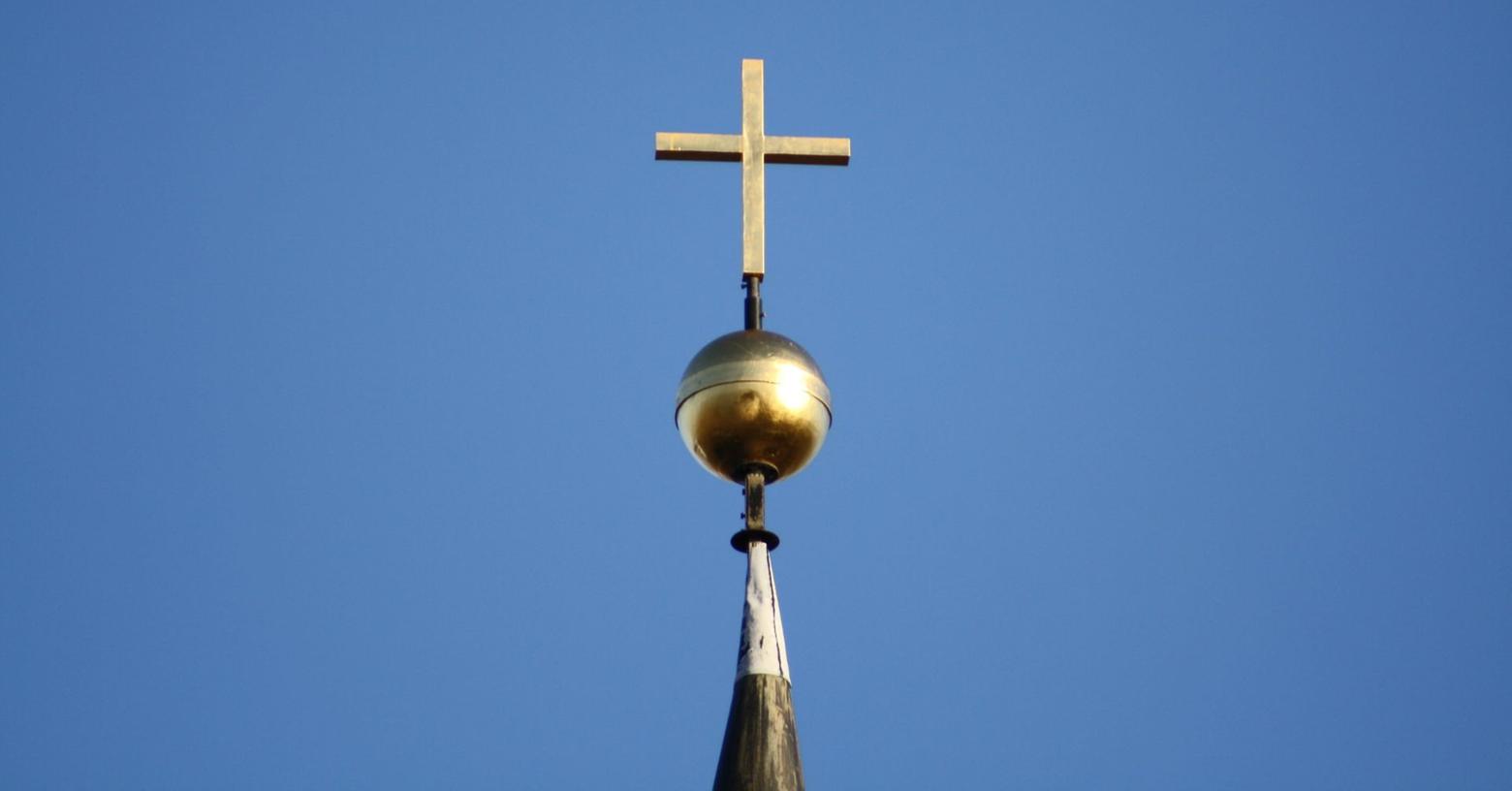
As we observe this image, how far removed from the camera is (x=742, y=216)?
41.6ft

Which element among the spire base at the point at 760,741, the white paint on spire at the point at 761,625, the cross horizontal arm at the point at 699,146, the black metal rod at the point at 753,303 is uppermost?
the cross horizontal arm at the point at 699,146

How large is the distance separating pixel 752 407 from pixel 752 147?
2423 mm

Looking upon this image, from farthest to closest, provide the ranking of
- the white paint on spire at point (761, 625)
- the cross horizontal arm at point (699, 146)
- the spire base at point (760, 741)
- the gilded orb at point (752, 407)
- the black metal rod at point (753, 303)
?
the cross horizontal arm at point (699, 146)
the black metal rod at point (753, 303)
the gilded orb at point (752, 407)
the white paint on spire at point (761, 625)
the spire base at point (760, 741)

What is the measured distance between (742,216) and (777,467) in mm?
1889

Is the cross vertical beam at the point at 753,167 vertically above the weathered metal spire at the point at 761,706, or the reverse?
the cross vertical beam at the point at 753,167

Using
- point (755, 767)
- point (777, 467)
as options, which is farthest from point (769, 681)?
point (777, 467)

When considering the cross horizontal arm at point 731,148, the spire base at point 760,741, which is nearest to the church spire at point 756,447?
the spire base at point 760,741

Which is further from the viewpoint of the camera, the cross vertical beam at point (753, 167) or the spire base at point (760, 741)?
the cross vertical beam at point (753, 167)

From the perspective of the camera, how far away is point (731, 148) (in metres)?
13.2

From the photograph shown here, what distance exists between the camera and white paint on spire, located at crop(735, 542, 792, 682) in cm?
1068

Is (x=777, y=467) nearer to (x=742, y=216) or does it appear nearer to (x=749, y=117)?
(x=742, y=216)

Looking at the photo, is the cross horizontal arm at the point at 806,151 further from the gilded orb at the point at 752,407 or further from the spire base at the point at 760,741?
the spire base at the point at 760,741

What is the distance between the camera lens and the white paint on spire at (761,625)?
10.7m

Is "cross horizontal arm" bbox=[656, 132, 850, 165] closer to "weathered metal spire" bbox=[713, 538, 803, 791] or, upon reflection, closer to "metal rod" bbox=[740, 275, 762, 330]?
"metal rod" bbox=[740, 275, 762, 330]
